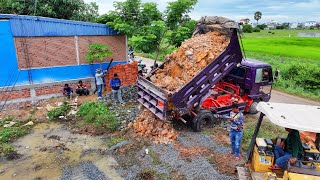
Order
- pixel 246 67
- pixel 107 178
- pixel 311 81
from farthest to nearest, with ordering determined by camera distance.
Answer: pixel 311 81, pixel 246 67, pixel 107 178

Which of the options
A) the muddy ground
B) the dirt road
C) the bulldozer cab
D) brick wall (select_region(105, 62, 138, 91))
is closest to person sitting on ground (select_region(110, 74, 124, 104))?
brick wall (select_region(105, 62, 138, 91))

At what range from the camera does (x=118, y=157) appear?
7961 mm

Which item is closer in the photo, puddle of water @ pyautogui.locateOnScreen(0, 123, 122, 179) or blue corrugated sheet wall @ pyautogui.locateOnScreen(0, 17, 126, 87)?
puddle of water @ pyautogui.locateOnScreen(0, 123, 122, 179)

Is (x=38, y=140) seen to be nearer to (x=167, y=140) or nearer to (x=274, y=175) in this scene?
(x=167, y=140)

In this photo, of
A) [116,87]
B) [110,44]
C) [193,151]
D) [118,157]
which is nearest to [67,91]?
[116,87]

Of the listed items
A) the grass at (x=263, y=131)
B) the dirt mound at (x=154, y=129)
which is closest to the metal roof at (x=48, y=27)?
the dirt mound at (x=154, y=129)

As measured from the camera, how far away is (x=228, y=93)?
434 inches

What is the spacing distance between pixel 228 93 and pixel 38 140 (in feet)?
25.4

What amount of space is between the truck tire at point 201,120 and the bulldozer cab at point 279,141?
3428 mm

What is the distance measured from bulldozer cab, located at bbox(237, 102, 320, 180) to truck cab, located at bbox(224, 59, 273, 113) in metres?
5.03

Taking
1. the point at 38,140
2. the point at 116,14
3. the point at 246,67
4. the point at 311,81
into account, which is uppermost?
the point at 116,14

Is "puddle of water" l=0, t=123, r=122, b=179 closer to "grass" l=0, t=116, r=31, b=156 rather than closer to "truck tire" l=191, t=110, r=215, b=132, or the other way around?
"grass" l=0, t=116, r=31, b=156

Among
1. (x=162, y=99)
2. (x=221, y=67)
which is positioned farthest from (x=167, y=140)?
(x=221, y=67)

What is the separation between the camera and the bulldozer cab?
15.0 feet
